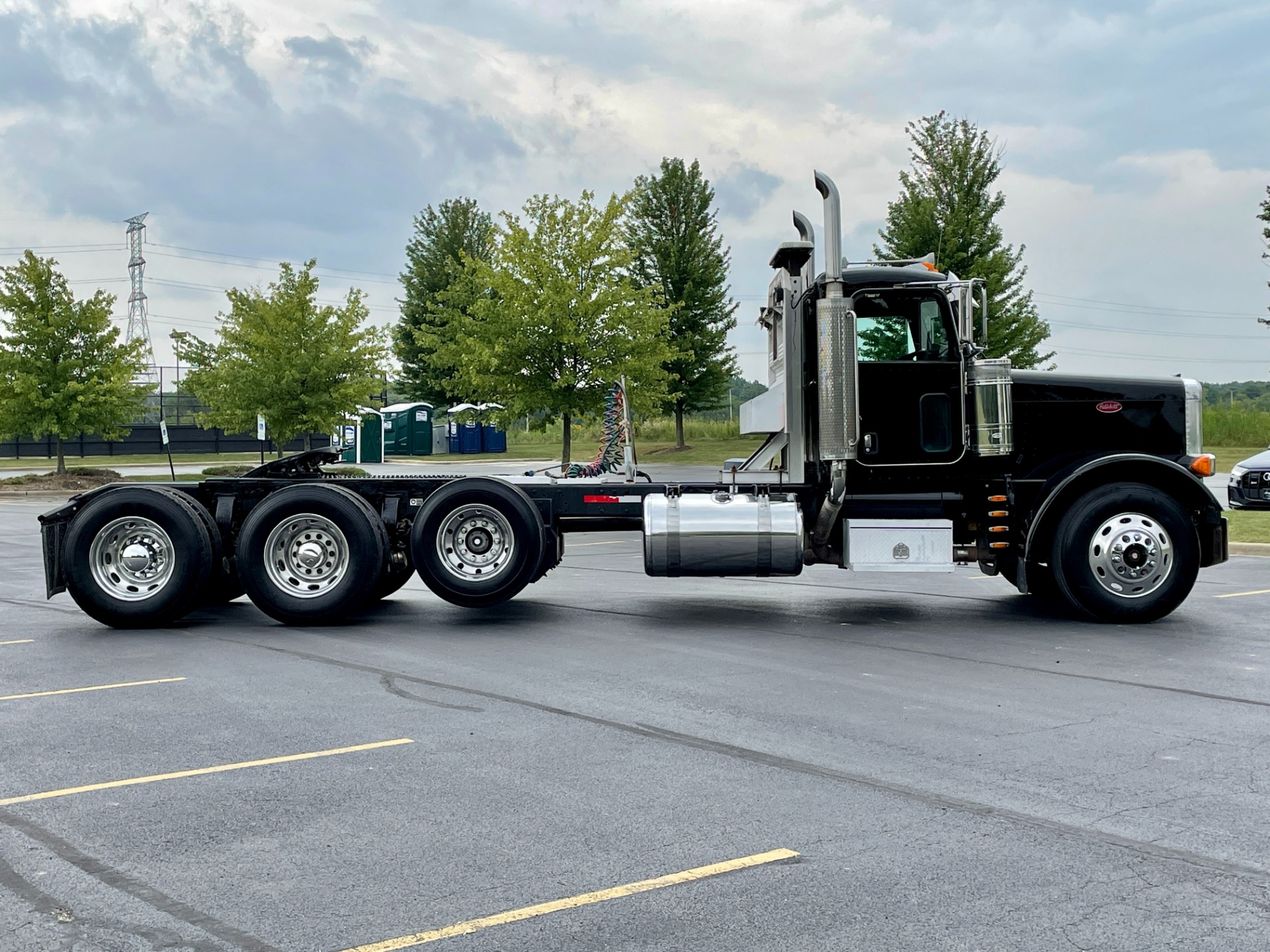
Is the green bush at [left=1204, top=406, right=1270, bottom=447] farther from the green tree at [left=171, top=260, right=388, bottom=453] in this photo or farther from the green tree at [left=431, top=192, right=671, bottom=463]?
the green tree at [left=171, top=260, right=388, bottom=453]

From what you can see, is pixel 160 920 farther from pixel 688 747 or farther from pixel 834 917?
pixel 688 747

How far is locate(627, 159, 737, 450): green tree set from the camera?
51.2 m

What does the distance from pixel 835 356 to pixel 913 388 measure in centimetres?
88

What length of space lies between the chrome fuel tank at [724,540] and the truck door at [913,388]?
1010mm

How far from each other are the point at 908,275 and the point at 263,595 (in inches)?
247

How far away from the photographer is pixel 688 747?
6.38 metres

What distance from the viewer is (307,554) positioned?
10797 millimetres

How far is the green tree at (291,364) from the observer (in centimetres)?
3650

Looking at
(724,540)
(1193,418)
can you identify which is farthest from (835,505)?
(1193,418)

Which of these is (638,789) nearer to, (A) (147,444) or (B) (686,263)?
(B) (686,263)

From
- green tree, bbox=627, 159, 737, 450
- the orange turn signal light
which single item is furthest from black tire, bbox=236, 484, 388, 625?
green tree, bbox=627, 159, 737, 450

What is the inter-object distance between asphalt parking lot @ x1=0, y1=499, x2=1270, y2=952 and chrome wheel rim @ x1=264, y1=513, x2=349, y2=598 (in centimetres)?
68

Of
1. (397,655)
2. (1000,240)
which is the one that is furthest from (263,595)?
(1000,240)

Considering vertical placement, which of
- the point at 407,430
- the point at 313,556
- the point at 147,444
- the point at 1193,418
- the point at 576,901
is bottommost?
the point at 576,901
